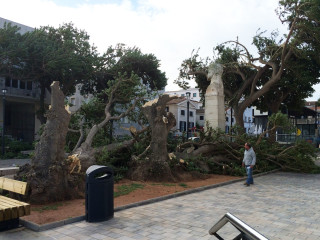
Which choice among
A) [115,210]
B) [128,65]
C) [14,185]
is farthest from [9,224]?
[128,65]

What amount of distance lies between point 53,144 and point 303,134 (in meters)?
32.0

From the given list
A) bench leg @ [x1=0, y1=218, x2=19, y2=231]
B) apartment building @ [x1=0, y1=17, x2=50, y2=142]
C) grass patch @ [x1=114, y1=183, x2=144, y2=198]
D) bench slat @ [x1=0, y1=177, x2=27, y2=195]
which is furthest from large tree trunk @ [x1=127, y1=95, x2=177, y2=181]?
apartment building @ [x1=0, y1=17, x2=50, y2=142]

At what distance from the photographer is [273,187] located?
33.3ft

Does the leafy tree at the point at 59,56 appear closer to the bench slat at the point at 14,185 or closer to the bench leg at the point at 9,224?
the bench slat at the point at 14,185

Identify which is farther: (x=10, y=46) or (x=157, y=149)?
(x=10, y=46)

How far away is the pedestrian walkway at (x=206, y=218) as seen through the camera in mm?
5164

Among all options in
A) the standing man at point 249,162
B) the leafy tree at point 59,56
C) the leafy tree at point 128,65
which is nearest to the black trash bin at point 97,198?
the standing man at point 249,162

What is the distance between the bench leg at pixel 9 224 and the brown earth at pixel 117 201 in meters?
0.27

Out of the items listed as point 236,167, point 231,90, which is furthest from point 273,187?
point 231,90

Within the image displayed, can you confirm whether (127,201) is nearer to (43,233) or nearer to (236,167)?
(43,233)

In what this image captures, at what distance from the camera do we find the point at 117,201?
7.54 m

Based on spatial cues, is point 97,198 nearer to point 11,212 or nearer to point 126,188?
point 11,212

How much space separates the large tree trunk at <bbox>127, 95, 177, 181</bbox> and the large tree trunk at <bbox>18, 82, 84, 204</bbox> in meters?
3.06

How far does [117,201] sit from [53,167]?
5.90 ft
